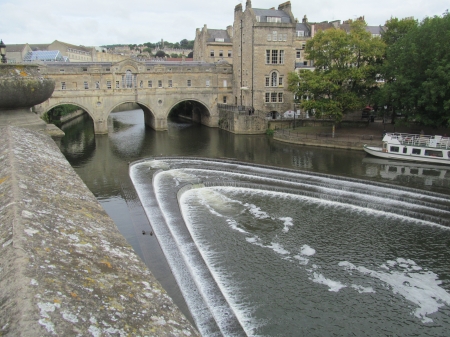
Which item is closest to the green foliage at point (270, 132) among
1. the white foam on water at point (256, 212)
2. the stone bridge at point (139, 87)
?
the stone bridge at point (139, 87)

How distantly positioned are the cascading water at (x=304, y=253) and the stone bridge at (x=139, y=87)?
82.4 ft

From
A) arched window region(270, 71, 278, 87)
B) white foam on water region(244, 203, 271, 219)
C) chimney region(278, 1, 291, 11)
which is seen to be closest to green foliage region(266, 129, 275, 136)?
arched window region(270, 71, 278, 87)

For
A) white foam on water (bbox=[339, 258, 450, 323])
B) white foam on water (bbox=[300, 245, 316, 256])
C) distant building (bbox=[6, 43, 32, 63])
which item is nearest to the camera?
white foam on water (bbox=[339, 258, 450, 323])

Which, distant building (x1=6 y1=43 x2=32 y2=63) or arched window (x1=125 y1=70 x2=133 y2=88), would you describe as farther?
distant building (x1=6 y1=43 x2=32 y2=63)

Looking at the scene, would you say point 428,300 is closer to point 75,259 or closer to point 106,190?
point 75,259

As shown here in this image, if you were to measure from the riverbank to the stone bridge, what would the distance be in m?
12.9

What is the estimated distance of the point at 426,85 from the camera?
32.3m

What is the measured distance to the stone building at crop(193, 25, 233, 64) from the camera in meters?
68.6

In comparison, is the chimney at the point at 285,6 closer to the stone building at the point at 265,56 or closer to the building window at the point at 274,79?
the stone building at the point at 265,56

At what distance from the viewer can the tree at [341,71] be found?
40.0 m

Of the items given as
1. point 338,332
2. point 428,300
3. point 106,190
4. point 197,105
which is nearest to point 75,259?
point 338,332

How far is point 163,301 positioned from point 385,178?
26142 millimetres

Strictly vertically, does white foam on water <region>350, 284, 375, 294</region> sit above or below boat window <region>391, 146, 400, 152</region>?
below

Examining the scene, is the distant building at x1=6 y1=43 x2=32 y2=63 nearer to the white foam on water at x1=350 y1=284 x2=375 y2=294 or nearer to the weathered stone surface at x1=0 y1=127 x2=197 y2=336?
the white foam on water at x1=350 y1=284 x2=375 y2=294
